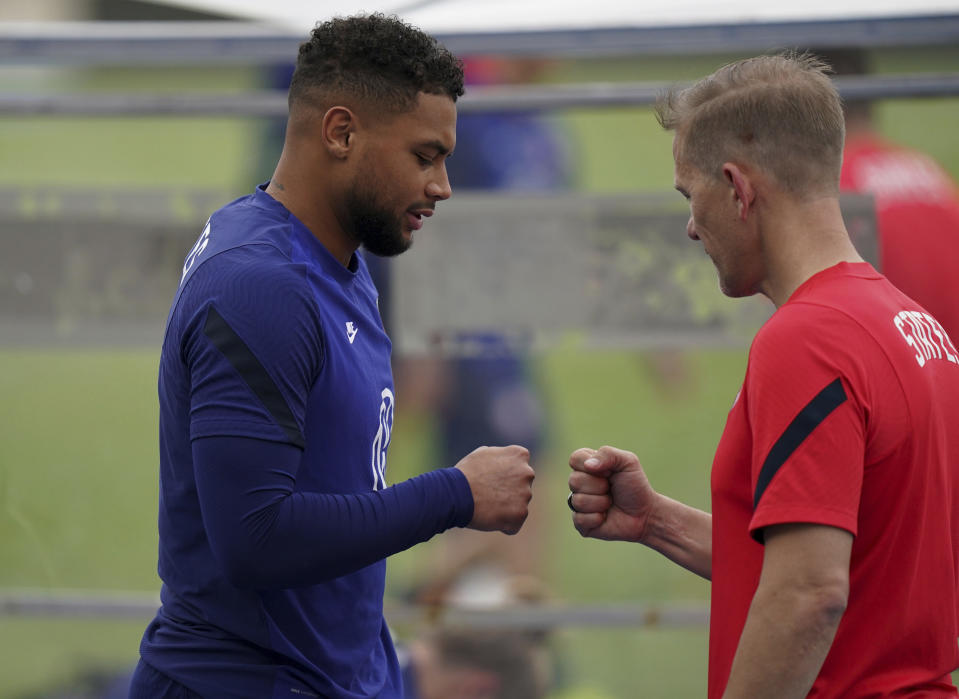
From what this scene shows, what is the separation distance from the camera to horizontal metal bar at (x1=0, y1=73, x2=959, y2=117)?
3104 millimetres

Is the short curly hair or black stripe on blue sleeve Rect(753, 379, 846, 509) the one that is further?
the short curly hair

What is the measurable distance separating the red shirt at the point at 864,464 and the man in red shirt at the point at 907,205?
156cm

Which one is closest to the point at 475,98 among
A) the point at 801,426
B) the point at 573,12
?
the point at 573,12

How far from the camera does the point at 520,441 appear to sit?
3166 millimetres

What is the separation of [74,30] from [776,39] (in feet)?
7.13

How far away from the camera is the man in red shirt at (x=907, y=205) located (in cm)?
305

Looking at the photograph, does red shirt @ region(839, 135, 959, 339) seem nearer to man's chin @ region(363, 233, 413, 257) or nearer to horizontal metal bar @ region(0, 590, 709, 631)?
horizontal metal bar @ region(0, 590, 709, 631)

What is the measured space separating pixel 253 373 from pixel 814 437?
0.83 meters

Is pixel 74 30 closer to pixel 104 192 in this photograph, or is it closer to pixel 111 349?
pixel 104 192

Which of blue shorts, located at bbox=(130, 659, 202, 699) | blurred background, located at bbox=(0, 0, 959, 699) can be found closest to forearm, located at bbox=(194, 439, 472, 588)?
blue shorts, located at bbox=(130, 659, 202, 699)

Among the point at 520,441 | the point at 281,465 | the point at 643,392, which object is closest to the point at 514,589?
the point at 520,441

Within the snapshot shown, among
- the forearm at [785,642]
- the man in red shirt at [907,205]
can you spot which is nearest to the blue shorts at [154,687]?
the forearm at [785,642]

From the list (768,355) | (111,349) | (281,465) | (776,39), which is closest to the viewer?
(768,355)

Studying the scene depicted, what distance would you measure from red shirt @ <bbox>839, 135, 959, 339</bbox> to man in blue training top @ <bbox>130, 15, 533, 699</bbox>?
163 cm
